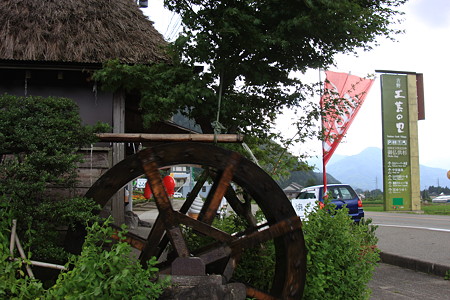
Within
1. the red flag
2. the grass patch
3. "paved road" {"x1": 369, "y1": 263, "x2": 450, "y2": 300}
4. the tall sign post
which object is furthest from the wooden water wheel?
the grass patch

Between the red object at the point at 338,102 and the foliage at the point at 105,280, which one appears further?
the red object at the point at 338,102

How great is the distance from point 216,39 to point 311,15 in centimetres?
113

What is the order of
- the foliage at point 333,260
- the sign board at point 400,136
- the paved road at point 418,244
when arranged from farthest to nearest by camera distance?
the sign board at point 400,136
the paved road at point 418,244
the foliage at point 333,260

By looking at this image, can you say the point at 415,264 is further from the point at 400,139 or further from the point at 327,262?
the point at 400,139

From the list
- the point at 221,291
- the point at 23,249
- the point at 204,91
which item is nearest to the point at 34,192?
the point at 23,249

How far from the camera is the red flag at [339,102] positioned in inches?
226

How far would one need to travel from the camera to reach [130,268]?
2.83 meters

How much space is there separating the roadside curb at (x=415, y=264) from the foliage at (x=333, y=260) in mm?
3307

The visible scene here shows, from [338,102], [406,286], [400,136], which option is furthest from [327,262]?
[400,136]

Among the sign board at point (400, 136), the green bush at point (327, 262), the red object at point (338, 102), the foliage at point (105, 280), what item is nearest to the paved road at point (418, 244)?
the red object at point (338, 102)

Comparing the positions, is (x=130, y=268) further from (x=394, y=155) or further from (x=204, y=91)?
(x=394, y=155)

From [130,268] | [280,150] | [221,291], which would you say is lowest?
[221,291]

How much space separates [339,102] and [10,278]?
437 cm

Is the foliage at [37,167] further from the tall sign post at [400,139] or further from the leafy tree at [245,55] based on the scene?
the tall sign post at [400,139]
